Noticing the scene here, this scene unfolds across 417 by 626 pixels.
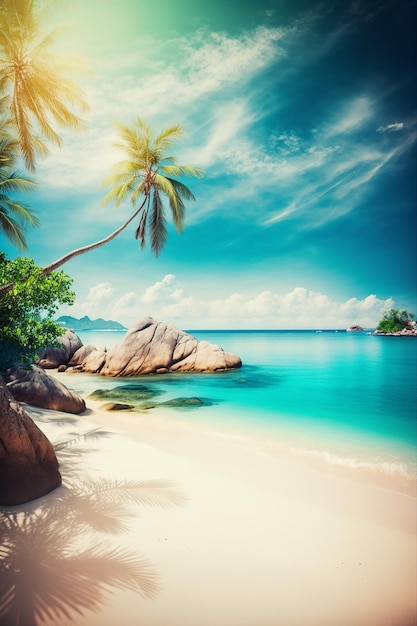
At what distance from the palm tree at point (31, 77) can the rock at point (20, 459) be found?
7.60 m

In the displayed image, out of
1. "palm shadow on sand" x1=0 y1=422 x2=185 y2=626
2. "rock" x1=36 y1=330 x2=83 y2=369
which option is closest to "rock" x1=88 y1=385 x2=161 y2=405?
"palm shadow on sand" x1=0 y1=422 x2=185 y2=626

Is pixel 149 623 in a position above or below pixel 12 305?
below

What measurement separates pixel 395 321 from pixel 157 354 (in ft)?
293

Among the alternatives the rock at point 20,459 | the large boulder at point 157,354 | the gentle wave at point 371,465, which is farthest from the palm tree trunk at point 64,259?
the large boulder at point 157,354

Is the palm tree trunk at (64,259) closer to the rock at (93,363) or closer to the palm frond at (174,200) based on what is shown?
the palm frond at (174,200)

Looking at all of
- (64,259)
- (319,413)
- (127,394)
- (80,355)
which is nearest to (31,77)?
(64,259)

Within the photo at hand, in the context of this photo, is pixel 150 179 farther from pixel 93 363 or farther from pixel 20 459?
pixel 93 363

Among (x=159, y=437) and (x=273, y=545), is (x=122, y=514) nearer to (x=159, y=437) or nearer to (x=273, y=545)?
(x=273, y=545)

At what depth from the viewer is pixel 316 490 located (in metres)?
5.34

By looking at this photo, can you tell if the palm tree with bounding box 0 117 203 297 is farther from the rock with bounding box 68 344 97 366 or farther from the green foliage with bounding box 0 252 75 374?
the rock with bounding box 68 344 97 366

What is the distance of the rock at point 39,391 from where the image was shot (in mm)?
9498

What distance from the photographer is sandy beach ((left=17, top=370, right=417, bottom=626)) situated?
277cm

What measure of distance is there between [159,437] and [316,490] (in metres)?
4.58

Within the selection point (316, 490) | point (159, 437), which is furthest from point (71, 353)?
point (316, 490)
